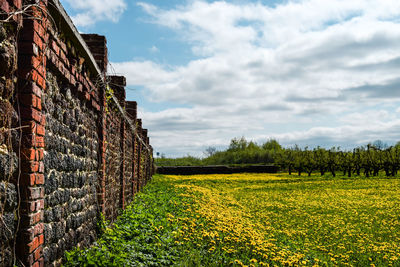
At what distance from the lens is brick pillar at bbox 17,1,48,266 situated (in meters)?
3.36

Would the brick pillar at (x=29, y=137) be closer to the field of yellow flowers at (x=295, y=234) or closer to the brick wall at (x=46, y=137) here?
the brick wall at (x=46, y=137)

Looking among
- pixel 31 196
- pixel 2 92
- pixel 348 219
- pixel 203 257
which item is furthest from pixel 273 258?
pixel 348 219

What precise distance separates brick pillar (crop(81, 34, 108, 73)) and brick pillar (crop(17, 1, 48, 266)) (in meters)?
3.68

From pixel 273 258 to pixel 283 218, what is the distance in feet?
25.0

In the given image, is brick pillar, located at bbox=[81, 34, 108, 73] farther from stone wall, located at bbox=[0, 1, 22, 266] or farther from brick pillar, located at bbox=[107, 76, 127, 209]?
stone wall, located at bbox=[0, 1, 22, 266]

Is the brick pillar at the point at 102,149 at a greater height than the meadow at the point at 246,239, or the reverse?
the brick pillar at the point at 102,149

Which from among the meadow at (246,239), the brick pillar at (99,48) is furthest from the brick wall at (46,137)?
the meadow at (246,239)

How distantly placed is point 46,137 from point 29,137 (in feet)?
2.29

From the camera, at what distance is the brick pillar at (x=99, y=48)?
7281 millimetres

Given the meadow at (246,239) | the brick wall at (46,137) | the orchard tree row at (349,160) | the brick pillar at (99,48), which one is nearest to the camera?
the brick wall at (46,137)

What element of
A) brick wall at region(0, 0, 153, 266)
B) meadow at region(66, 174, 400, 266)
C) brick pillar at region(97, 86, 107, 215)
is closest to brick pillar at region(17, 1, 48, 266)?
brick wall at region(0, 0, 153, 266)

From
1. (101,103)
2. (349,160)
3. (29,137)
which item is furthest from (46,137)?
(349,160)

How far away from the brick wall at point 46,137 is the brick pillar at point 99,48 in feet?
1.06

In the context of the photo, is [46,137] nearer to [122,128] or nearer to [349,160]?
[122,128]
